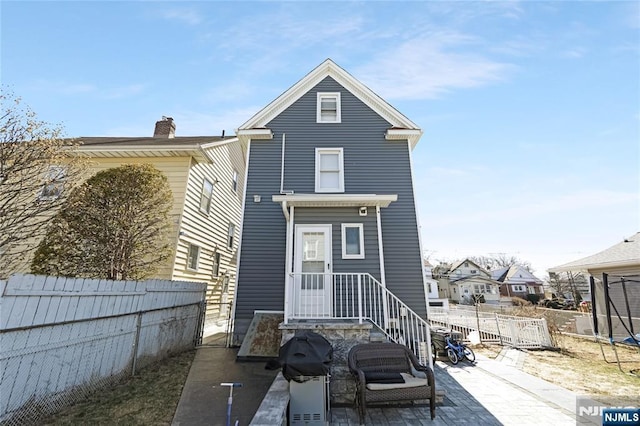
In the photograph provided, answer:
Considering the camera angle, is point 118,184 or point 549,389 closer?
point 549,389

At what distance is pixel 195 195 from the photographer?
10.5 m

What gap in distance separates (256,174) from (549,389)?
939 cm

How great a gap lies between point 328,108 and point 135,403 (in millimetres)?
9865

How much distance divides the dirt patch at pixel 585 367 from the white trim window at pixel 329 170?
7.47 metres

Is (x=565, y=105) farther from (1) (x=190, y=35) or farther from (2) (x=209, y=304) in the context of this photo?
(2) (x=209, y=304)

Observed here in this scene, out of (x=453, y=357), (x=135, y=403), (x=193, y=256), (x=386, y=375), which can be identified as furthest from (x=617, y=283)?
(x=193, y=256)

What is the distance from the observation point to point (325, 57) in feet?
34.6

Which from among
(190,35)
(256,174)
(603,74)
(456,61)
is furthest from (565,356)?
(190,35)

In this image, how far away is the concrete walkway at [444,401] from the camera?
13.4 feet

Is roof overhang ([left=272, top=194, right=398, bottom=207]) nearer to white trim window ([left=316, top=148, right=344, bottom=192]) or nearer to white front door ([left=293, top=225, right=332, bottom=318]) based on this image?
white front door ([left=293, top=225, right=332, bottom=318])

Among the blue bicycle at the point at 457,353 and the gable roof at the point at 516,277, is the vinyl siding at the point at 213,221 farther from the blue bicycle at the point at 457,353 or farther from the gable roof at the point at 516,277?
the gable roof at the point at 516,277

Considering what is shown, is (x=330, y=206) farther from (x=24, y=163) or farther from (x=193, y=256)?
(x=24, y=163)

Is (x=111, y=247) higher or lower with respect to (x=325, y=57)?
lower

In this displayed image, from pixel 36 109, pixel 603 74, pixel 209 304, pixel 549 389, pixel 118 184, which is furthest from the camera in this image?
pixel 209 304
